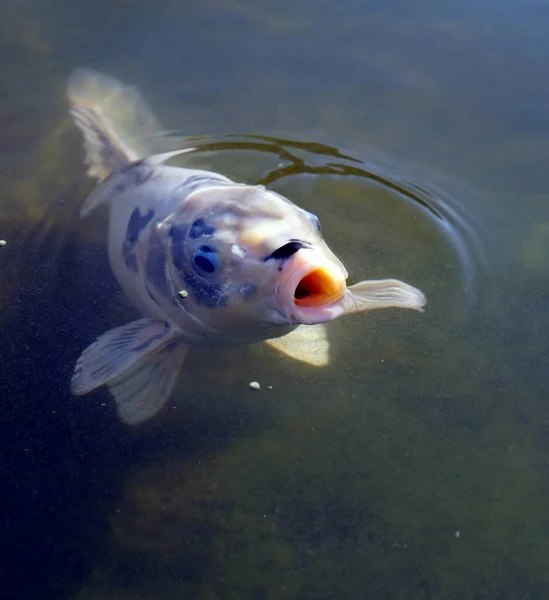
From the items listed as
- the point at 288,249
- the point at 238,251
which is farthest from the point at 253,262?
the point at 288,249

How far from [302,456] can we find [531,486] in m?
A: 0.84

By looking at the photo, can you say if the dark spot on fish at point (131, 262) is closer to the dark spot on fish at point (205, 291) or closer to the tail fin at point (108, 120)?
the dark spot on fish at point (205, 291)

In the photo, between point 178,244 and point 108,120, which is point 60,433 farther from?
point 108,120

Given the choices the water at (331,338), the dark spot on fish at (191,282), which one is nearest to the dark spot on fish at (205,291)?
the dark spot on fish at (191,282)

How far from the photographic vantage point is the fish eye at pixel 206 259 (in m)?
2.41

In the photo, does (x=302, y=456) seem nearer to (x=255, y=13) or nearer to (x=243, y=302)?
(x=243, y=302)

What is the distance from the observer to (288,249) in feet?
6.98

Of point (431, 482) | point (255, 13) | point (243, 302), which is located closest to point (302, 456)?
point (431, 482)

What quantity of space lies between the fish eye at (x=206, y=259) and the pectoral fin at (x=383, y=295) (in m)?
0.49

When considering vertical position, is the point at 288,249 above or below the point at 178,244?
above

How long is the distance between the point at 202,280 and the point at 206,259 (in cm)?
11

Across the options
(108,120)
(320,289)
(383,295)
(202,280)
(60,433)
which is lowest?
(60,433)

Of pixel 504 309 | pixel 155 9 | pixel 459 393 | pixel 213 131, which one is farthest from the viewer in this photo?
pixel 155 9

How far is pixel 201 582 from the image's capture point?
2.30 m
